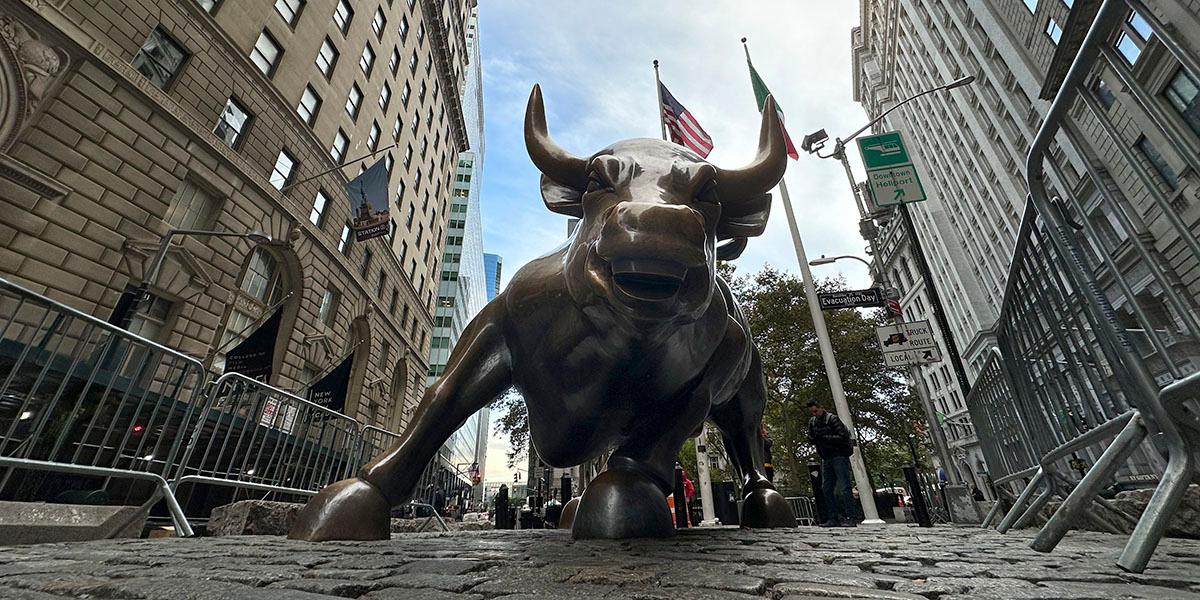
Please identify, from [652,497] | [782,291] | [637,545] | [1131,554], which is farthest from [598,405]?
[782,291]

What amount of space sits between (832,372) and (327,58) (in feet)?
66.1

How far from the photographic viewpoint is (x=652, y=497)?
7.09 feet

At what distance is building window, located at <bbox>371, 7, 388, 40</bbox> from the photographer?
2308 centimetres

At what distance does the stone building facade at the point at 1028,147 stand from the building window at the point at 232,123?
17235 millimetres

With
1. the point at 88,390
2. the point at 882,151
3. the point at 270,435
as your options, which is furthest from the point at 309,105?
the point at 882,151

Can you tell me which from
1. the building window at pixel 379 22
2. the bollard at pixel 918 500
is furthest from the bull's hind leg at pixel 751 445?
the building window at pixel 379 22

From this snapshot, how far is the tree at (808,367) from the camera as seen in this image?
19.8 m

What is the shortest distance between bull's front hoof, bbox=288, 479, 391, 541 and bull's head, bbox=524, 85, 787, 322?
46.9 inches

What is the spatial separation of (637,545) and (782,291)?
795 inches

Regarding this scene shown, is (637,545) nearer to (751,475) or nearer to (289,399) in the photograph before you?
(751,475)

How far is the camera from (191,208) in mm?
12719

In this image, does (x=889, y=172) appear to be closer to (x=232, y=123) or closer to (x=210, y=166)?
(x=210, y=166)

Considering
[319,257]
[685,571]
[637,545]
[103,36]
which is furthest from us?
[319,257]

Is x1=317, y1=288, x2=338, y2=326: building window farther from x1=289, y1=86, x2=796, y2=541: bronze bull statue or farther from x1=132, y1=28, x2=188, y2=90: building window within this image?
x1=289, y1=86, x2=796, y2=541: bronze bull statue
